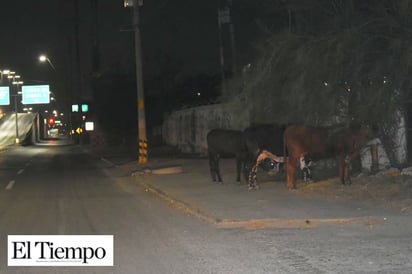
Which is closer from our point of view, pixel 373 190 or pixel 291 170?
pixel 373 190

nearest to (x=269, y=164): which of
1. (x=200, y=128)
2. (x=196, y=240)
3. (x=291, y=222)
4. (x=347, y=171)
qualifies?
(x=347, y=171)

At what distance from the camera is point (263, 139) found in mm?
17422

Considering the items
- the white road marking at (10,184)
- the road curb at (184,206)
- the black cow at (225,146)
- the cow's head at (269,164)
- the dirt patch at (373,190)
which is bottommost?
the white road marking at (10,184)

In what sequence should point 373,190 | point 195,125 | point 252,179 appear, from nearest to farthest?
1. point 373,190
2. point 252,179
3. point 195,125

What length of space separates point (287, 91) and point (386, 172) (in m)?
3.86

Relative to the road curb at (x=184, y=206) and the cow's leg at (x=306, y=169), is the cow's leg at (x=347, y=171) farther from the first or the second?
the road curb at (x=184, y=206)

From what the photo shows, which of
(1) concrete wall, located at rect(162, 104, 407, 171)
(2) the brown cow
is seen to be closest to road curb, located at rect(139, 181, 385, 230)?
(2) the brown cow

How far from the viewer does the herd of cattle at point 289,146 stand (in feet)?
51.6

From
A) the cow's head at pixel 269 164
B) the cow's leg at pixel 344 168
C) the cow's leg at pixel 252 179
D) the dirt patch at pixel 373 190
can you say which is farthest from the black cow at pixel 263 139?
the cow's leg at pixel 344 168

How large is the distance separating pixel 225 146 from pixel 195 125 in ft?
64.6

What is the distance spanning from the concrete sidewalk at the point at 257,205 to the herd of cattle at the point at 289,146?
71 cm

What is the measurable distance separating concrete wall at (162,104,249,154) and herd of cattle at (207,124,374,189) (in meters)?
10.4

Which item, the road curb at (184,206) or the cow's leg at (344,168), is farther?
the cow's leg at (344,168)

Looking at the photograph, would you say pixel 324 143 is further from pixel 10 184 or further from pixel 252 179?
pixel 10 184
